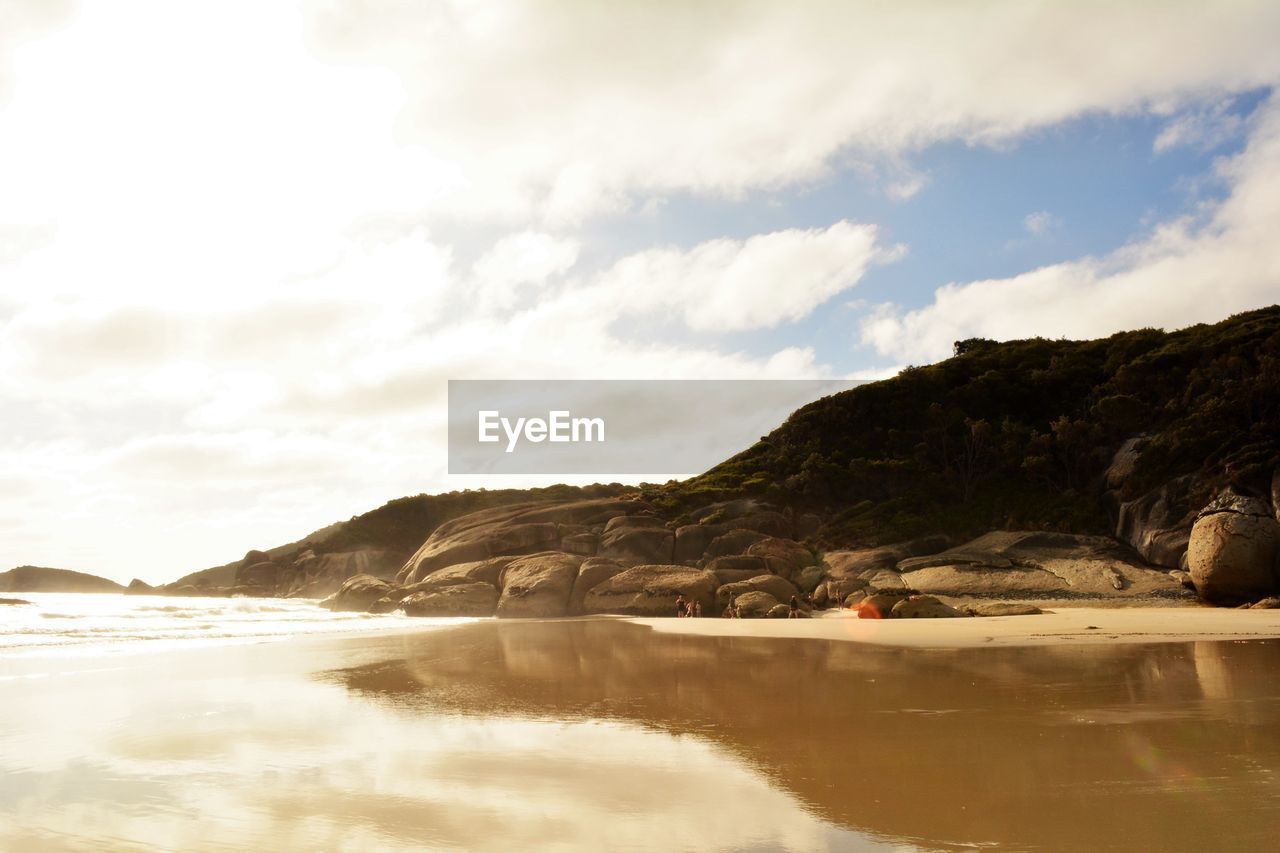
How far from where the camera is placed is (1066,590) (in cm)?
3288

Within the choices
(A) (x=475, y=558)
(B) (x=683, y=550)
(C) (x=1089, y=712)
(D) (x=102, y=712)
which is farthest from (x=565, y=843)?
(A) (x=475, y=558)

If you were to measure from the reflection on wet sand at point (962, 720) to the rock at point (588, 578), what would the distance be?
1864cm

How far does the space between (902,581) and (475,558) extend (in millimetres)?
23510

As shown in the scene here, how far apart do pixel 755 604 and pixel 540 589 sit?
9899mm

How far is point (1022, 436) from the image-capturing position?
5112cm

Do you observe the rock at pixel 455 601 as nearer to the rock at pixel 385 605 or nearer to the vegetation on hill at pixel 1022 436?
the rock at pixel 385 605

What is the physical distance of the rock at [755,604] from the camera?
32406 millimetres

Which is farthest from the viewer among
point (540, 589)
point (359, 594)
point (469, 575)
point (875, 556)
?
point (359, 594)

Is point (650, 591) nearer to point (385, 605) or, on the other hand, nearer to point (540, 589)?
point (540, 589)

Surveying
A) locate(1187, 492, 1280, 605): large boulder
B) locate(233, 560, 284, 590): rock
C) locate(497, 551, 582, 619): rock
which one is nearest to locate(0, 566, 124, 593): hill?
locate(233, 560, 284, 590): rock

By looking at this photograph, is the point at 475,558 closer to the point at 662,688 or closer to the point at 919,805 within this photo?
the point at 662,688

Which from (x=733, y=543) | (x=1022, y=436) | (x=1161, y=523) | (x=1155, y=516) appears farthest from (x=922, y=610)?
(x=1022, y=436)

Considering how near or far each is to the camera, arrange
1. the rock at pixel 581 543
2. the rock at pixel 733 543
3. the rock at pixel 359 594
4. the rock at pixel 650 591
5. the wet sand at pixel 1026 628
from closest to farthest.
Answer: the wet sand at pixel 1026 628 → the rock at pixel 650 591 → the rock at pixel 733 543 → the rock at pixel 359 594 → the rock at pixel 581 543

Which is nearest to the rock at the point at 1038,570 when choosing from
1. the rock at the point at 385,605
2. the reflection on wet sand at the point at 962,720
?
the reflection on wet sand at the point at 962,720
